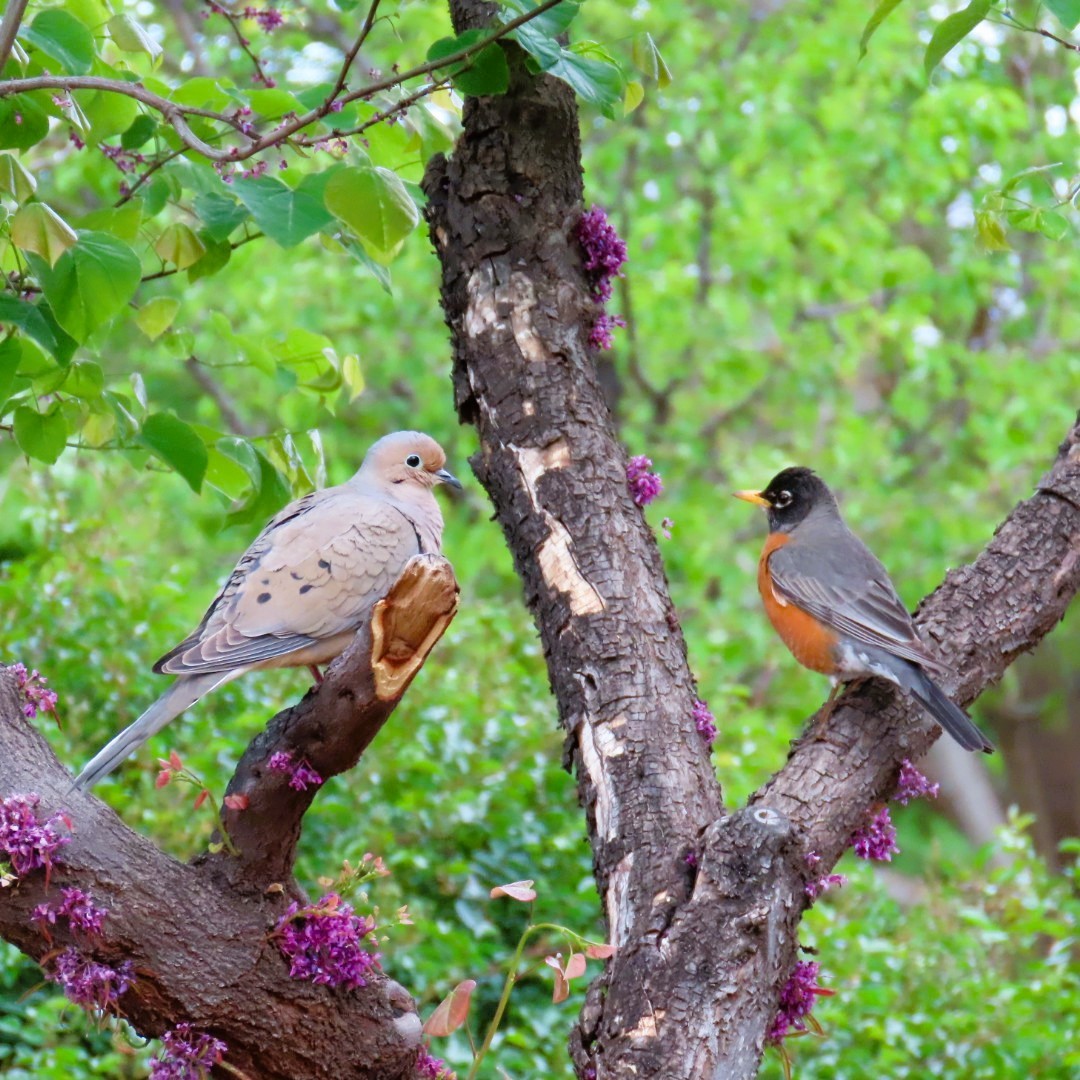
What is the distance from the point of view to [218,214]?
290 cm

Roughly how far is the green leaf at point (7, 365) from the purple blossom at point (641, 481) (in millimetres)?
1310

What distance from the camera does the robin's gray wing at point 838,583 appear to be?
147 inches

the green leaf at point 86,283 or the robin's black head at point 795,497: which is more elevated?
the robin's black head at point 795,497

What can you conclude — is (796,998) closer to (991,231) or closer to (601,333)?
(601,333)

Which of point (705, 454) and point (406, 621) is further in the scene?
point (705, 454)

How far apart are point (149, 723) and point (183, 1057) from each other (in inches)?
25.0

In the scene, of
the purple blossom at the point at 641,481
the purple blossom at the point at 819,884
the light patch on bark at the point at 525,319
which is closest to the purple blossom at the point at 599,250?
the light patch on bark at the point at 525,319

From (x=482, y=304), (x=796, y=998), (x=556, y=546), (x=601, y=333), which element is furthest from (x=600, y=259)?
(x=796, y=998)

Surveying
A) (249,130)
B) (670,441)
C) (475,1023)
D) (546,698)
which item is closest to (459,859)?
(475,1023)

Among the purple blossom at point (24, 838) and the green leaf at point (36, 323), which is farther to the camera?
the green leaf at point (36, 323)

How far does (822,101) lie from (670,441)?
2958 mm

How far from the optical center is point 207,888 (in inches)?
98.3

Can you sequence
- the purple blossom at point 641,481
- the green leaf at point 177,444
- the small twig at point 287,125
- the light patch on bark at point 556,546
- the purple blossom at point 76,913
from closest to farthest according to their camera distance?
the purple blossom at point 76,913, the small twig at point 287,125, the green leaf at point 177,444, the light patch on bark at point 556,546, the purple blossom at point 641,481

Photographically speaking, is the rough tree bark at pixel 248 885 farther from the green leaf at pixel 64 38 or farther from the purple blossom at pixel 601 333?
the green leaf at pixel 64 38
